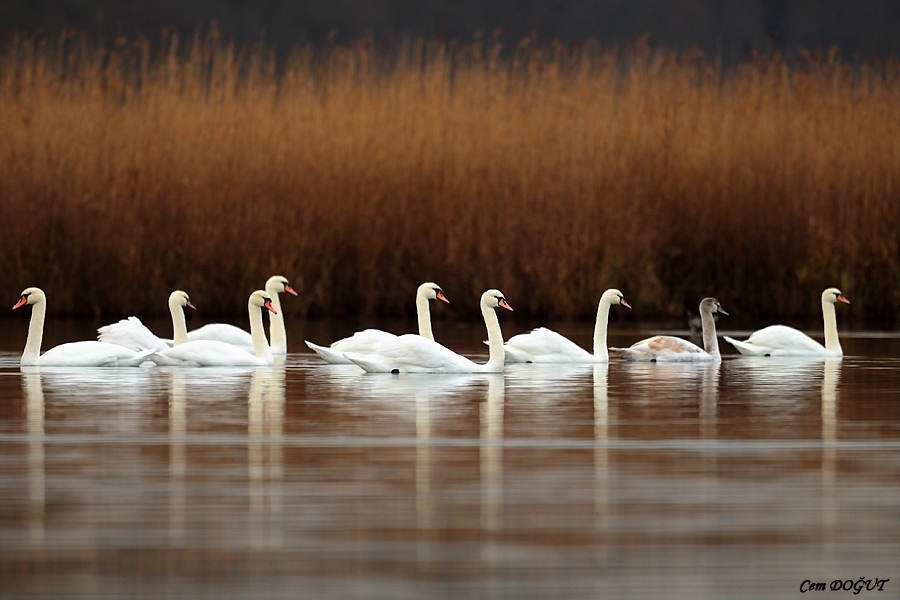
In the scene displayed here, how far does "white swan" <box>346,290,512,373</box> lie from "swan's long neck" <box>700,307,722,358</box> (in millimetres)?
2243

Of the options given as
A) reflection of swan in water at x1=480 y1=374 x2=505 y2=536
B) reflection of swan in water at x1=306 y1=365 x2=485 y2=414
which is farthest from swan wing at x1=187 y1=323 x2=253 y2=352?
reflection of swan in water at x1=480 y1=374 x2=505 y2=536

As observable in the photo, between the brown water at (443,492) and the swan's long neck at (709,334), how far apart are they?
A: 2790 mm

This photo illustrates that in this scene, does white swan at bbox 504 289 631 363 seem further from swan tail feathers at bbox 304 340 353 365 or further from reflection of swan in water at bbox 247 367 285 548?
reflection of swan in water at bbox 247 367 285 548

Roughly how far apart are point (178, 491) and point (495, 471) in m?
1.06

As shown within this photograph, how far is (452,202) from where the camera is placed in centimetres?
1516

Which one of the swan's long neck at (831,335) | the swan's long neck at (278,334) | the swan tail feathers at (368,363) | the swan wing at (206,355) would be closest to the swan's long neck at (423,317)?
the swan tail feathers at (368,363)

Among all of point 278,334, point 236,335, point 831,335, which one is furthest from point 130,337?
point 831,335

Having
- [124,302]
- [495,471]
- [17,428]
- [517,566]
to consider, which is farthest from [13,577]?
[124,302]

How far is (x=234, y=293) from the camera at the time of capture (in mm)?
15258

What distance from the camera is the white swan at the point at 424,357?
9555 millimetres

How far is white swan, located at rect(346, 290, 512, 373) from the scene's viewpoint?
9.55 metres

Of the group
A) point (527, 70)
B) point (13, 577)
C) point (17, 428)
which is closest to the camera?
point (13, 577)

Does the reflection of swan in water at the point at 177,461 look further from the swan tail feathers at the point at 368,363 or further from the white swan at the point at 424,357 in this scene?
the white swan at the point at 424,357

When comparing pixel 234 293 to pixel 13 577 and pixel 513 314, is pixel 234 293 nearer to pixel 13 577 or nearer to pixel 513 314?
pixel 513 314
